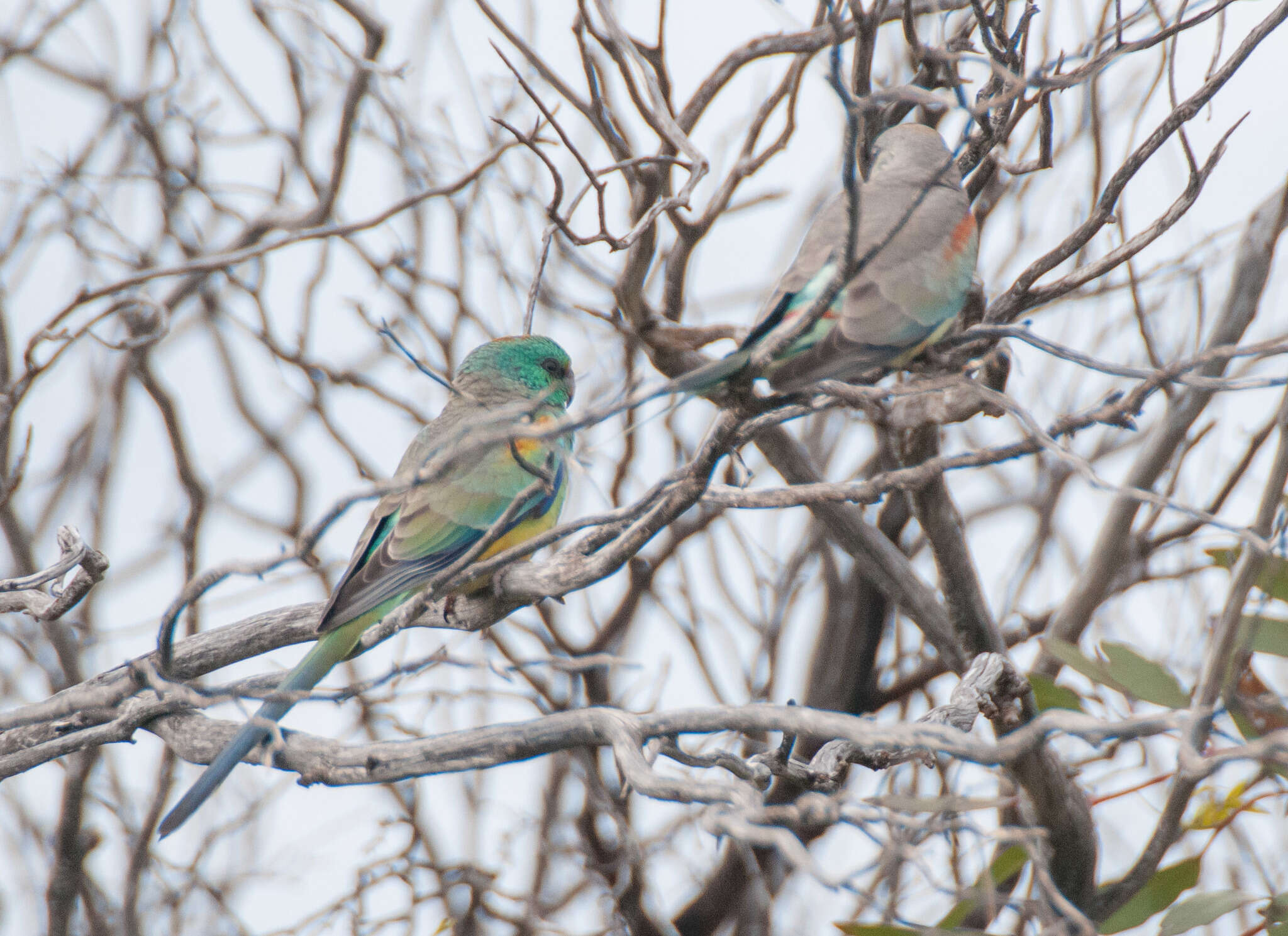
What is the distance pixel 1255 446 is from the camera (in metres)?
3.59

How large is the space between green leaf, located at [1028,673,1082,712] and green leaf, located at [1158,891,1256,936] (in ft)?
1.92

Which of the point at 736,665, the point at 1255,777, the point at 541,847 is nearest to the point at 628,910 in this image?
the point at 541,847

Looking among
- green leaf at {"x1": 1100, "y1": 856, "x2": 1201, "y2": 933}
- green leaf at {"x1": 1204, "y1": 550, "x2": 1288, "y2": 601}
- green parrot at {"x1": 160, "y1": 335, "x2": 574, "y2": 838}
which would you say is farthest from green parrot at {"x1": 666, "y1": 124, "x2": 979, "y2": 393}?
green leaf at {"x1": 1100, "y1": 856, "x2": 1201, "y2": 933}

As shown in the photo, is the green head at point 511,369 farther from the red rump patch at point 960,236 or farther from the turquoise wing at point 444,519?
the red rump patch at point 960,236

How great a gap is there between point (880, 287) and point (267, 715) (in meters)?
1.94

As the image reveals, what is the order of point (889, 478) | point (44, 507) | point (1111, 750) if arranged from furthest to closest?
point (44, 507) < point (1111, 750) < point (889, 478)

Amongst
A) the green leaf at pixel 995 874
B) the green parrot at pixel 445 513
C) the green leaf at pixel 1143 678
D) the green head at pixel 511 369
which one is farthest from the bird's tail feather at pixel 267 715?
the green leaf at pixel 1143 678

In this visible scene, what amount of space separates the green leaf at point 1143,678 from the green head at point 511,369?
6.52ft

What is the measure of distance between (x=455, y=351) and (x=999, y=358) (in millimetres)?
2456

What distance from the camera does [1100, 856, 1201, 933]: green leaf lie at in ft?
8.71

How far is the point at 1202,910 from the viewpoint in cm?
246

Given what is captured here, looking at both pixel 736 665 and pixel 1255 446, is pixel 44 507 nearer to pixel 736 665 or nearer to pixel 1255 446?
pixel 736 665

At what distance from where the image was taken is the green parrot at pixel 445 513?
8.89 ft

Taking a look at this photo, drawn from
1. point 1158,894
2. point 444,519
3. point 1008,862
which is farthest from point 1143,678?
point 444,519
